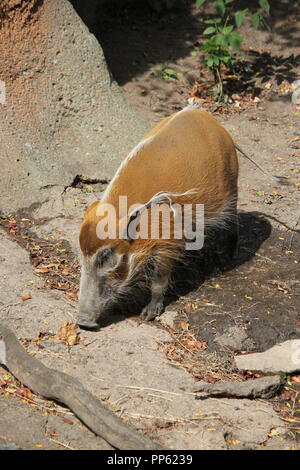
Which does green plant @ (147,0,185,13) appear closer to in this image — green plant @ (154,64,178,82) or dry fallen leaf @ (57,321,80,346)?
green plant @ (154,64,178,82)

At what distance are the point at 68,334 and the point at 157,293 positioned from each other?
881 mm

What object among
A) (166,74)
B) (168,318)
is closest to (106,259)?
(168,318)

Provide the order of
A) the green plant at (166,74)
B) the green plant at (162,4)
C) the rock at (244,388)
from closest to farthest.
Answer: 1. the rock at (244,388)
2. the green plant at (166,74)
3. the green plant at (162,4)

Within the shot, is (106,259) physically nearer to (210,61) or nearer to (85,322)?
(85,322)

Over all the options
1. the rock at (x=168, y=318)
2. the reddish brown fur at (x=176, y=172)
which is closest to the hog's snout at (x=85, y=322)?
the reddish brown fur at (x=176, y=172)

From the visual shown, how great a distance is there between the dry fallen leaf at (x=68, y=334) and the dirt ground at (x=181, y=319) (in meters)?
0.05

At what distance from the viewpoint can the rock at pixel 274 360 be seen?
4836mm

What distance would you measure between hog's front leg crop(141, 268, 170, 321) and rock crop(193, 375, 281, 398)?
3.45 ft

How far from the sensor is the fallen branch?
3.53 metres

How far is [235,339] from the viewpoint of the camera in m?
5.16

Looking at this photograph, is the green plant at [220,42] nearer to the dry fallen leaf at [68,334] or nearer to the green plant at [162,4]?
the green plant at [162,4]
